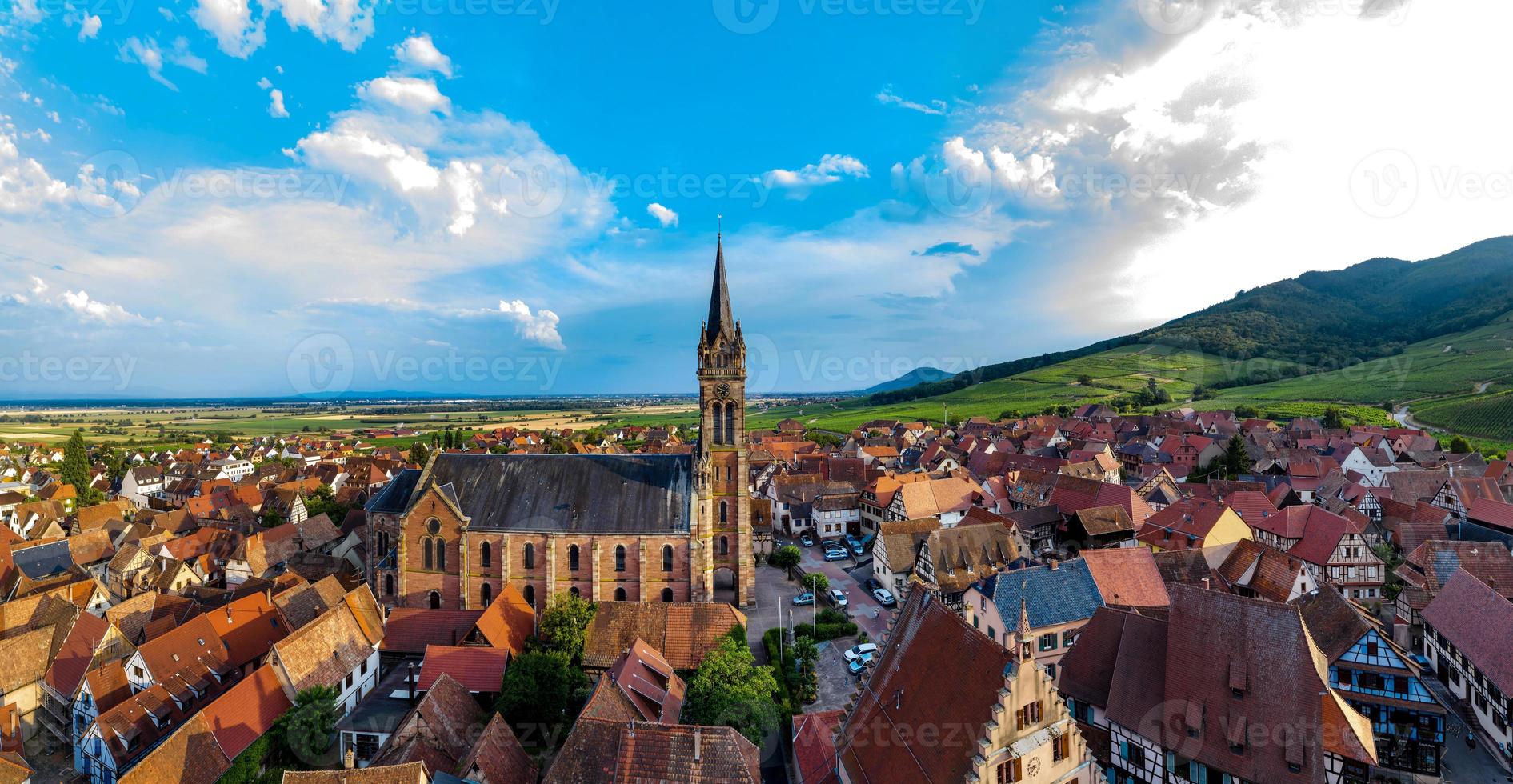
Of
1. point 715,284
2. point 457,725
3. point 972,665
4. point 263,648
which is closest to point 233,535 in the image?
point 263,648

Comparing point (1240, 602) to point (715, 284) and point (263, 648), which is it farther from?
point (263, 648)

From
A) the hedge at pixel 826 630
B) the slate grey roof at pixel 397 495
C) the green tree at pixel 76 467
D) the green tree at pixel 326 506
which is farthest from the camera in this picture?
the green tree at pixel 76 467

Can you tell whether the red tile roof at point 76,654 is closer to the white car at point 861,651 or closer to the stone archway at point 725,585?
the stone archway at point 725,585

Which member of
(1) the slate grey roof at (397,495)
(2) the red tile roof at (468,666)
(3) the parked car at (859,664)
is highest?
(1) the slate grey roof at (397,495)

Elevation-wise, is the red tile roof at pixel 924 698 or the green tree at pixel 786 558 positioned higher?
the red tile roof at pixel 924 698

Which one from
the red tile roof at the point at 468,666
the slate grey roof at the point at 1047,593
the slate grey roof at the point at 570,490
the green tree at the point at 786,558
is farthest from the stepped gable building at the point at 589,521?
the slate grey roof at the point at 1047,593

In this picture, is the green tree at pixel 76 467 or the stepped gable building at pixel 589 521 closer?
the stepped gable building at pixel 589 521

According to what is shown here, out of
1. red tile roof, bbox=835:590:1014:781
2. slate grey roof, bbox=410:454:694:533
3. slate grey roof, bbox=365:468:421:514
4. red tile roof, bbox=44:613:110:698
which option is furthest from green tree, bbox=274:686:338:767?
red tile roof, bbox=835:590:1014:781
